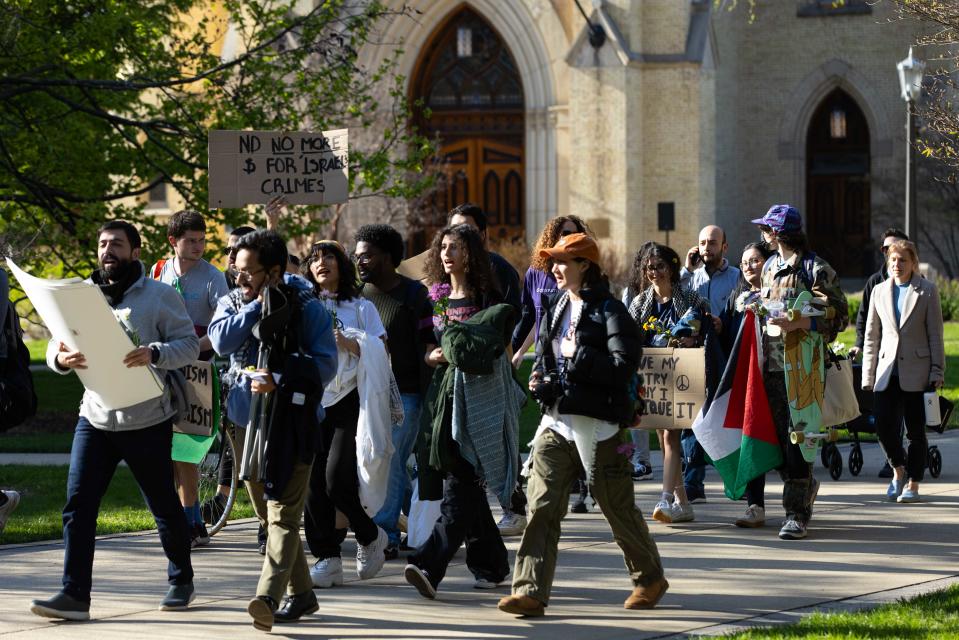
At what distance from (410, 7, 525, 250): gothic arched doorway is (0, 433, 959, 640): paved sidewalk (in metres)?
24.4

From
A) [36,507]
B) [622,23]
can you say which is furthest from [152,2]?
[622,23]

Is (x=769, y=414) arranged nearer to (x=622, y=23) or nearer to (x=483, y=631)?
(x=483, y=631)

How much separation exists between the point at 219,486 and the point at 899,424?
4869 mm

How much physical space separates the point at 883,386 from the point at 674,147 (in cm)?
2182

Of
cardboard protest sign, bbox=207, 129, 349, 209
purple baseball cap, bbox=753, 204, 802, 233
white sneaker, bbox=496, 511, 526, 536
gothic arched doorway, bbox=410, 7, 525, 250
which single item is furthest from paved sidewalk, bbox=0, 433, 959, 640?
gothic arched doorway, bbox=410, 7, 525, 250

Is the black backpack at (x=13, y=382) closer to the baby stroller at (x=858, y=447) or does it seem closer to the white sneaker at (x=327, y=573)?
the white sneaker at (x=327, y=573)

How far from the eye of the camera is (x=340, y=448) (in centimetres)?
810

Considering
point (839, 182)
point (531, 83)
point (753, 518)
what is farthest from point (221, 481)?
point (839, 182)

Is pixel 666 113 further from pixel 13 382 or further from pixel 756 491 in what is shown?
A: pixel 13 382

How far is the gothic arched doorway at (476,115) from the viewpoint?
112ft

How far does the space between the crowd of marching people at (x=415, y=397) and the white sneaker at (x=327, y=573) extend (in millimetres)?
11

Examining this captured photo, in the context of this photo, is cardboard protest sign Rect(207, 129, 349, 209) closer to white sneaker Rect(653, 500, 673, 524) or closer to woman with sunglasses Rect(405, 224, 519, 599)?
woman with sunglasses Rect(405, 224, 519, 599)

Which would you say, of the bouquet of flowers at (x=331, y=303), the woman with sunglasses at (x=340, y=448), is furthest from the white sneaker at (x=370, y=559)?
the bouquet of flowers at (x=331, y=303)

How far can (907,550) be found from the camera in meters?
8.86
